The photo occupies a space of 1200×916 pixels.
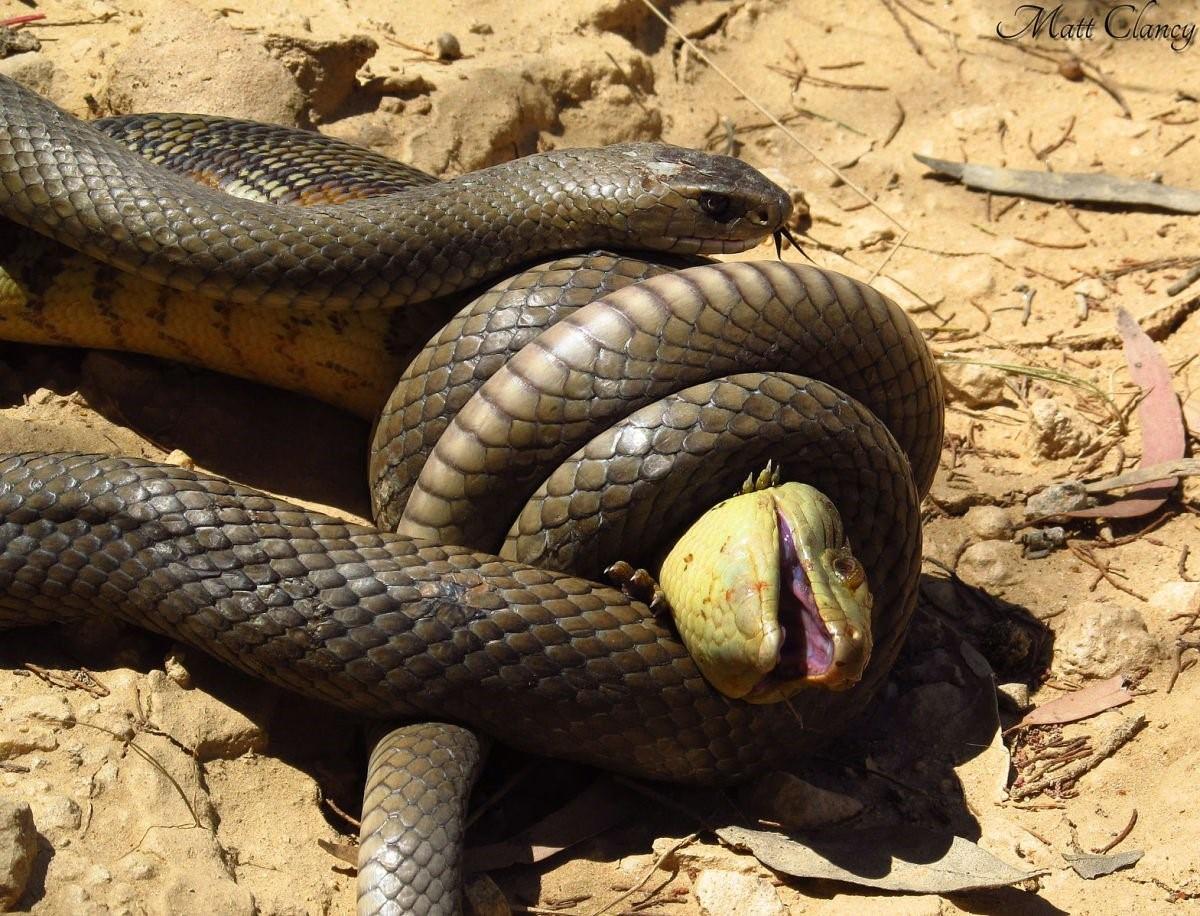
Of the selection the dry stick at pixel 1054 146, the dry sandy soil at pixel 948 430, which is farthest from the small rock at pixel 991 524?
the dry stick at pixel 1054 146

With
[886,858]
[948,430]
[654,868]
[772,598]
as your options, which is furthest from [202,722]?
[948,430]

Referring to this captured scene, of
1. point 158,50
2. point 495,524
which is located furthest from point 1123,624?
point 158,50

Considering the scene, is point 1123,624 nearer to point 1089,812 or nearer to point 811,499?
point 1089,812

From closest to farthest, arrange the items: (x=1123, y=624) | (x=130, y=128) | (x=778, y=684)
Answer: (x=778, y=684) < (x=1123, y=624) < (x=130, y=128)

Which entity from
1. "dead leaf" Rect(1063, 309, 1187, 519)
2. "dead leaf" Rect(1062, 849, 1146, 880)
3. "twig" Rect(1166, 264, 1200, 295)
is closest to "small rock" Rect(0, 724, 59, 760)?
"dead leaf" Rect(1062, 849, 1146, 880)

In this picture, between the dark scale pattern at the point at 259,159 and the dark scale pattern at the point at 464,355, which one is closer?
the dark scale pattern at the point at 464,355

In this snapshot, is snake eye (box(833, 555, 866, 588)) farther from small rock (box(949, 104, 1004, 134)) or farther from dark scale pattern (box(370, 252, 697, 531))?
small rock (box(949, 104, 1004, 134))

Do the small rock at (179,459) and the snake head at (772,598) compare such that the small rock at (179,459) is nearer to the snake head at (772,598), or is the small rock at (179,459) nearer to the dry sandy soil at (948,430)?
the dry sandy soil at (948,430)
